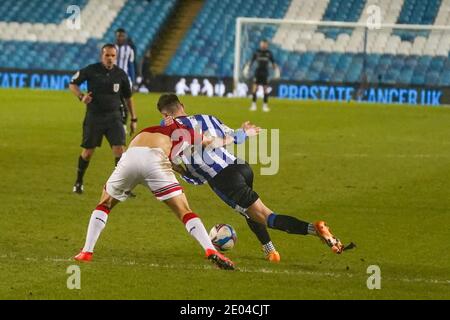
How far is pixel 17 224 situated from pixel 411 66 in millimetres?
28194

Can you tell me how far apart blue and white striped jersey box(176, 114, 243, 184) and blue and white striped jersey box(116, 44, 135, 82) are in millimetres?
13299

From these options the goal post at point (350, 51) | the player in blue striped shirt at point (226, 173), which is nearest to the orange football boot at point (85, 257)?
the player in blue striped shirt at point (226, 173)

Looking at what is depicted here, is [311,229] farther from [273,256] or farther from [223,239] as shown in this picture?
[223,239]

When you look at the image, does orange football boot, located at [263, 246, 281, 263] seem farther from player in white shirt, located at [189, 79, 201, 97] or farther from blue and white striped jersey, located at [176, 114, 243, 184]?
player in white shirt, located at [189, 79, 201, 97]

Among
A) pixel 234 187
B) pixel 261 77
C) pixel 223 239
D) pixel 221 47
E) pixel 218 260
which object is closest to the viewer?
pixel 218 260

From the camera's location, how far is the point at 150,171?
10.8 m

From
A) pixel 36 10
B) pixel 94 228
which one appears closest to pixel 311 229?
pixel 94 228

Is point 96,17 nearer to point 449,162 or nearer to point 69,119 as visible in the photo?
point 69,119

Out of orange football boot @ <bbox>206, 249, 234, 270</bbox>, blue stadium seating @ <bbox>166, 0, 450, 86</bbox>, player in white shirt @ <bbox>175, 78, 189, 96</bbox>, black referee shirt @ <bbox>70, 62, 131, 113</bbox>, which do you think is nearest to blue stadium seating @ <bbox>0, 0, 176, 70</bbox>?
blue stadium seating @ <bbox>166, 0, 450, 86</bbox>

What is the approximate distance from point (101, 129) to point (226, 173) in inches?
214

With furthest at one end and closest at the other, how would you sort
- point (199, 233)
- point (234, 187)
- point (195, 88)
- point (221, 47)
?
point (221, 47) → point (195, 88) → point (234, 187) → point (199, 233)

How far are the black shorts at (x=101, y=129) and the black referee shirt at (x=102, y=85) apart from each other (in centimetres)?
10
